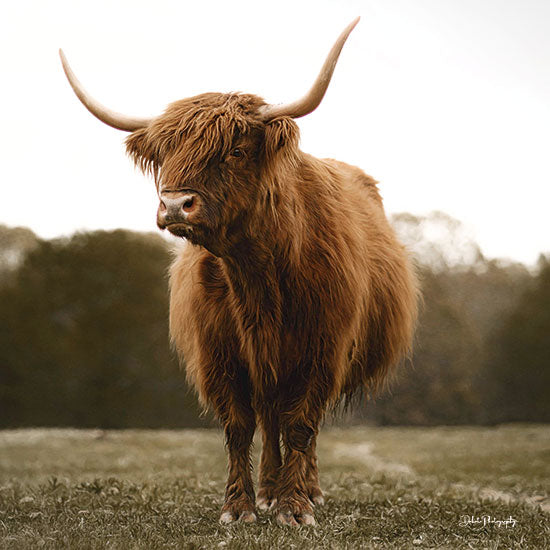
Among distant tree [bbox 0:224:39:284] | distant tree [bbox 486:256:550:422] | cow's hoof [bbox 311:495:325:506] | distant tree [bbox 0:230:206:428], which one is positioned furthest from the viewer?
distant tree [bbox 486:256:550:422]

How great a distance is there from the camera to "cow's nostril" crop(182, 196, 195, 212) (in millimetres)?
4539

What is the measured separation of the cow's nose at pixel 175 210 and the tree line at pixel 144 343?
1751 centimetres

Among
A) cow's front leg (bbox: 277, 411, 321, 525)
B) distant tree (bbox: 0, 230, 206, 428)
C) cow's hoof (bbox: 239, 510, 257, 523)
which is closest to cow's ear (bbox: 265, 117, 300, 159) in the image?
cow's front leg (bbox: 277, 411, 321, 525)

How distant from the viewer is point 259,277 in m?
5.26

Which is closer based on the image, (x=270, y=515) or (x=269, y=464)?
(x=270, y=515)

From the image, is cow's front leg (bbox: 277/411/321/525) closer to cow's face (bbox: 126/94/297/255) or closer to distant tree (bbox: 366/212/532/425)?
cow's face (bbox: 126/94/297/255)

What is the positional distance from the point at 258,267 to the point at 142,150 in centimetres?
106

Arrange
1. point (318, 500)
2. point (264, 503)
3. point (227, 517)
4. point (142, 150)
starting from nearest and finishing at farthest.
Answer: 1. point (142, 150)
2. point (227, 517)
3. point (264, 503)
4. point (318, 500)

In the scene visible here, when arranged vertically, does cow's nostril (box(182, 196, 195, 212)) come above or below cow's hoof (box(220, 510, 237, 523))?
above

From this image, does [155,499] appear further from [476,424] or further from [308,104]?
[476,424]

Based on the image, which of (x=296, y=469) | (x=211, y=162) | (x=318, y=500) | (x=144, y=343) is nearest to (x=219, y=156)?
(x=211, y=162)

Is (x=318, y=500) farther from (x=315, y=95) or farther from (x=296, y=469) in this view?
(x=315, y=95)

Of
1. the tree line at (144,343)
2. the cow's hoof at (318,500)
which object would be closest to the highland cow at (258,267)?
the cow's hoof at (318,500)

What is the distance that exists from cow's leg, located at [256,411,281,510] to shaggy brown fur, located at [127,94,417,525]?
8cm
